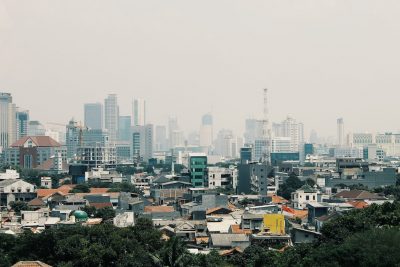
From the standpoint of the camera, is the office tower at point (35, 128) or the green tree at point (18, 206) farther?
the office tower at point (35, 128)

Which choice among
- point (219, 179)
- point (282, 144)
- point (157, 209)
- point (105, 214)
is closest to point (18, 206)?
point (157, 209)

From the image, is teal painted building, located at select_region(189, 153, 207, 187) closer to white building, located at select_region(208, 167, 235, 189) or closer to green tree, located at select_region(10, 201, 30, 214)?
white building, located at select_region(208, 167, 235, 189)

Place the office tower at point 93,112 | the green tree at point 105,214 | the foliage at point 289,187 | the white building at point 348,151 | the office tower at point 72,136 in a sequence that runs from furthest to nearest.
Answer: the office tower at point 93,112 < the white building at point 348,151 < the office tower at point 72,136 < the foliage at point 289,187 < the green tree at point 105,214

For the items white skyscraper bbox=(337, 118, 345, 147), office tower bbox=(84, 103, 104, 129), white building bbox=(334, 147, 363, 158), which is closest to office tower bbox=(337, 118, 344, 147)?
white skyscraper bbox=(337, 118, 345, 147)

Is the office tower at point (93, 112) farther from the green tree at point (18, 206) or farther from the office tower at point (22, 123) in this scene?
the green tree at point (18, 206)

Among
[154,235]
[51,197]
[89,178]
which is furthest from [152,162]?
[154,235]

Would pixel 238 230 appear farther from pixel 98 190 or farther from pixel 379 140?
pixel 379 140

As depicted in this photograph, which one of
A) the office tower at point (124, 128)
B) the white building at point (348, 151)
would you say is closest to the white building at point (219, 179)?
the white building at point (348, 151)
